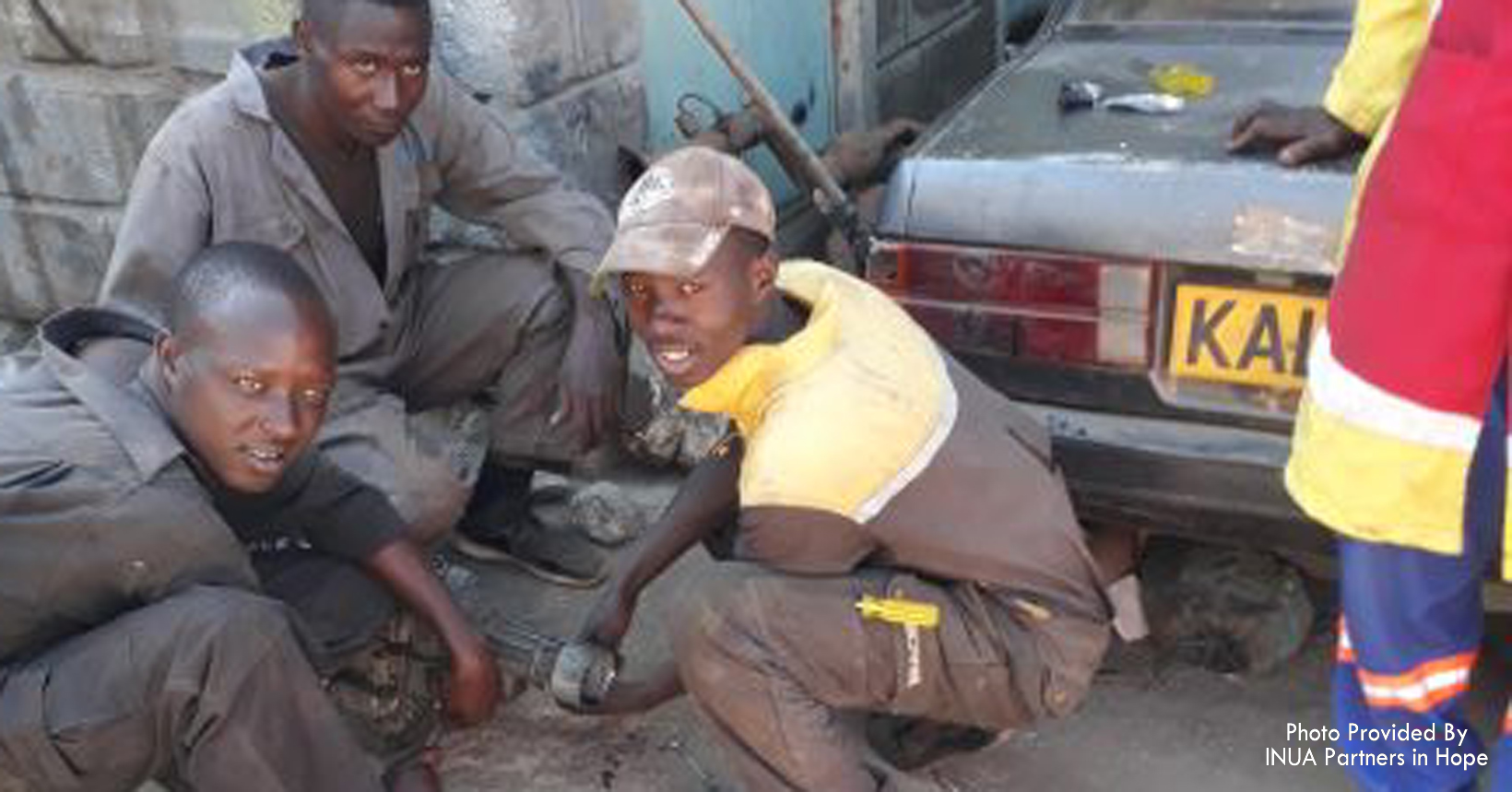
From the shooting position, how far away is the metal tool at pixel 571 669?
275 cm

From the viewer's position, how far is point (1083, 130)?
292cm

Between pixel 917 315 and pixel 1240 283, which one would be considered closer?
pixel 1240 283

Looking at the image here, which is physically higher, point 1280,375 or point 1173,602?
point 1280,375

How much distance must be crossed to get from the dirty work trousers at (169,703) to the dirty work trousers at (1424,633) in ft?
4.82

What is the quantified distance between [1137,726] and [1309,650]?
422 mm

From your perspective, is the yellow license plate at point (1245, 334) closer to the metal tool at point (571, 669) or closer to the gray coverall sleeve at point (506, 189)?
the metal tool at point (571, 669)

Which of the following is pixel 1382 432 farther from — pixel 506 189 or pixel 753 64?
pixel 753 64

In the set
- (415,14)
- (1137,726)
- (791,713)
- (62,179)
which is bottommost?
(1137,726)

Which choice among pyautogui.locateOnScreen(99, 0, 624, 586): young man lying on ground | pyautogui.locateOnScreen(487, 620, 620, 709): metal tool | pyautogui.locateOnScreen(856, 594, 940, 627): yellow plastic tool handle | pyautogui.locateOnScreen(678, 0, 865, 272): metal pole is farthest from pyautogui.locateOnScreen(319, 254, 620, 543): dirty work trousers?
pyautogui.locateOnScreen(856, 594, 940, 627): yellow plastic tool handle

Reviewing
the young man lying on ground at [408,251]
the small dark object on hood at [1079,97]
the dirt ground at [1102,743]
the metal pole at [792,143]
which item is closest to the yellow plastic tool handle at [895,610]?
the dirt ground at [1102,743]

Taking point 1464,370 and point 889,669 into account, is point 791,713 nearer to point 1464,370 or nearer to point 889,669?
point 889,669

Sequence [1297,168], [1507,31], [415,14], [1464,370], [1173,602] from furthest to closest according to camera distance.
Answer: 1. [1173,602]
2. [415,14]
3. [1297,168]
4. [1464,370]
5. [1507,31]

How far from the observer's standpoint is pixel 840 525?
2400 mm

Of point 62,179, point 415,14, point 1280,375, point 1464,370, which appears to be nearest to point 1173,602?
point 1280,375
